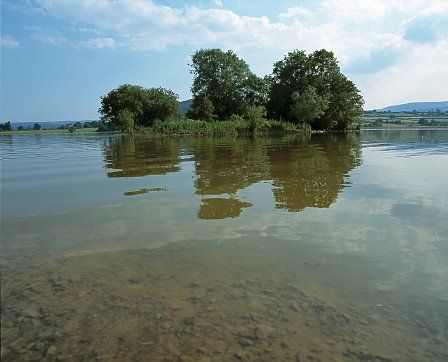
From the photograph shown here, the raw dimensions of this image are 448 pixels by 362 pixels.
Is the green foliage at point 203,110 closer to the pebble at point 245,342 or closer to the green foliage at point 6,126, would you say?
the green foliage at point 6,126

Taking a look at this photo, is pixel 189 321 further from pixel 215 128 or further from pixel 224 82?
pixel 224 82

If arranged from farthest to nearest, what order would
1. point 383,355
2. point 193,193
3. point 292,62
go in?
point 292,62 < point 193,193 < point 383,355

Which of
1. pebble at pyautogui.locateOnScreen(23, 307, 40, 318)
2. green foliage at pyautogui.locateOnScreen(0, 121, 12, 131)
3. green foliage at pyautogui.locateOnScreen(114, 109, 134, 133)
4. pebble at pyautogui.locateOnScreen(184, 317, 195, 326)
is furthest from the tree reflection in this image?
green foliage at pyautogui.locateOnScreen(0, 121, 12, 131)

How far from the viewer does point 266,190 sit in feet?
34.4

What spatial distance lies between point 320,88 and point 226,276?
76.7 metres

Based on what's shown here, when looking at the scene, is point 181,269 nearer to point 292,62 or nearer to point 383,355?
point 383,355

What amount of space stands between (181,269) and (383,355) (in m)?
2.73

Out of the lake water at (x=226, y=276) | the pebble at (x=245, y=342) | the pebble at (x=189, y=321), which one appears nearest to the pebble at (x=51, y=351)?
the lake water at (x=226, y=276)

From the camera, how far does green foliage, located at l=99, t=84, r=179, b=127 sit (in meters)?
68.6

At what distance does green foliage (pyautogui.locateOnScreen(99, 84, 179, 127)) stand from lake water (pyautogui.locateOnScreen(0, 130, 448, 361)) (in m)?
61.4

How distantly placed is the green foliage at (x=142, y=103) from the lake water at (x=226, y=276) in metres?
61.4

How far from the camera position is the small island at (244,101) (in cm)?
6353

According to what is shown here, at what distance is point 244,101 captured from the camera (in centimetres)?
Answer: 8369

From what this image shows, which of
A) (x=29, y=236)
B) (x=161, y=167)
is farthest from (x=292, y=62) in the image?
(x=29, y=236)
